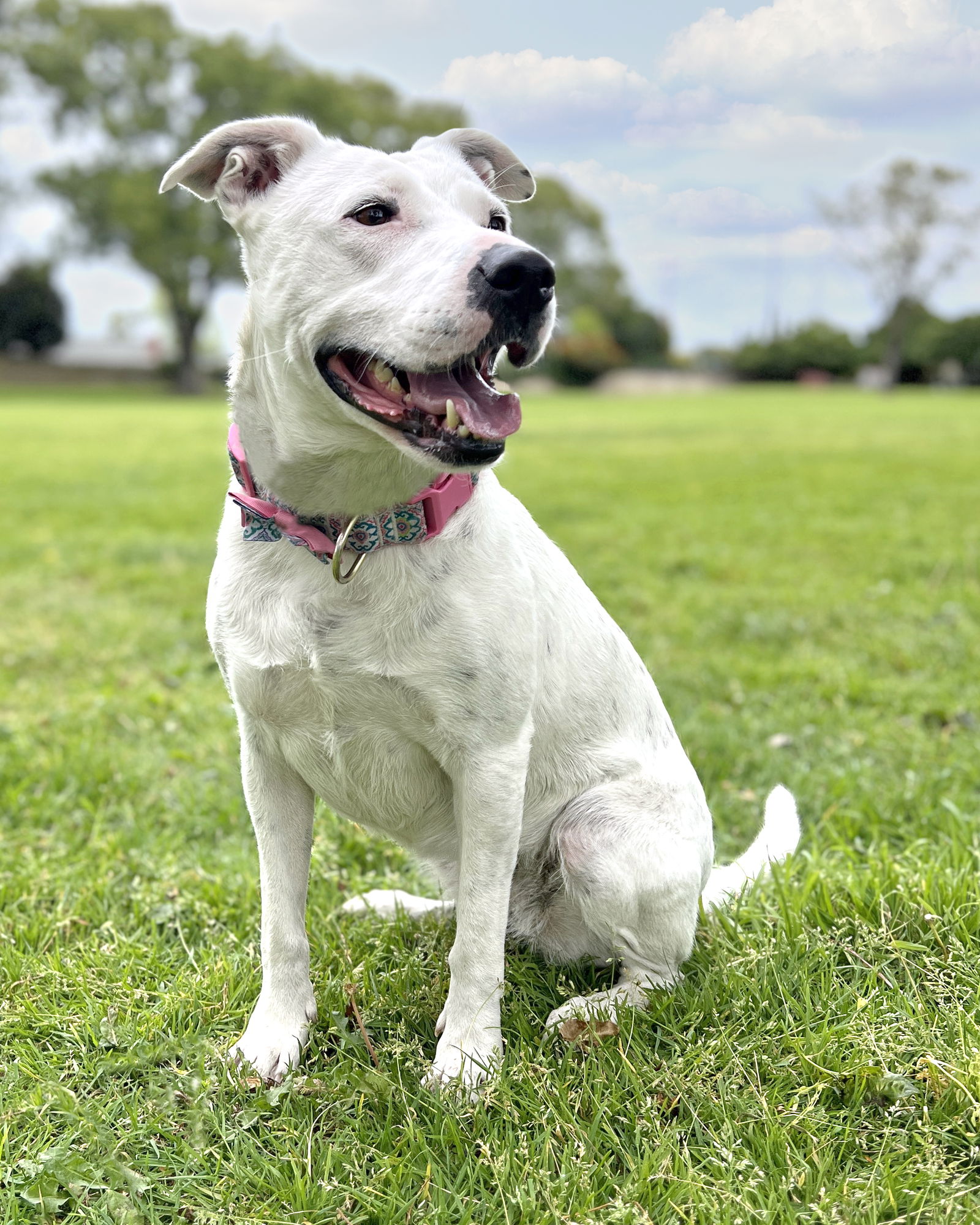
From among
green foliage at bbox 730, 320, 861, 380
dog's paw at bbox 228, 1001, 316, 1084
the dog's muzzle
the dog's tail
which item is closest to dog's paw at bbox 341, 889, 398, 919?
dog's paw at bbox 228, 1001, 316, 1084

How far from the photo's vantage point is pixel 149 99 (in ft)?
150

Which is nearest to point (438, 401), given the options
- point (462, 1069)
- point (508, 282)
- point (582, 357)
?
point (508, 282)

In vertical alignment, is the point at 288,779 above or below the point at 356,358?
below

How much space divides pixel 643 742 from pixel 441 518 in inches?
34.5

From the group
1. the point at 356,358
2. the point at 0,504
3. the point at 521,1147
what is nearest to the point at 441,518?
the point at 356,358

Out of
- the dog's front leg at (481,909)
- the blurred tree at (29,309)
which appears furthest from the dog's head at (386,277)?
the blurred tree at (29,309)

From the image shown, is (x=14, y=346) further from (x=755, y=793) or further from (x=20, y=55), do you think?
(x=755, y=793)

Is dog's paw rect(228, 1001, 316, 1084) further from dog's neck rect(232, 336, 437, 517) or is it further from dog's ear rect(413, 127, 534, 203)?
dog's ear rect(413, 127, 534, 203)

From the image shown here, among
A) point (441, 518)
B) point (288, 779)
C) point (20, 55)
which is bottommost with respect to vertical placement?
point (288, 779)

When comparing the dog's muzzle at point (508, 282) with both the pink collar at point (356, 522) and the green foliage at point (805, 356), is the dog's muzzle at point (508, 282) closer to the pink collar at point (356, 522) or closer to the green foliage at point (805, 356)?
the pink collar at point (356, 522)

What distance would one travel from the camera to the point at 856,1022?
2.37 meters

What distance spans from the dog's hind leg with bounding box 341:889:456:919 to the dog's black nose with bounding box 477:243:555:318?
1.73 m

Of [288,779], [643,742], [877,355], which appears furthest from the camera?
[877,355]

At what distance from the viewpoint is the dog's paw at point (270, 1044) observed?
240 centimetres
